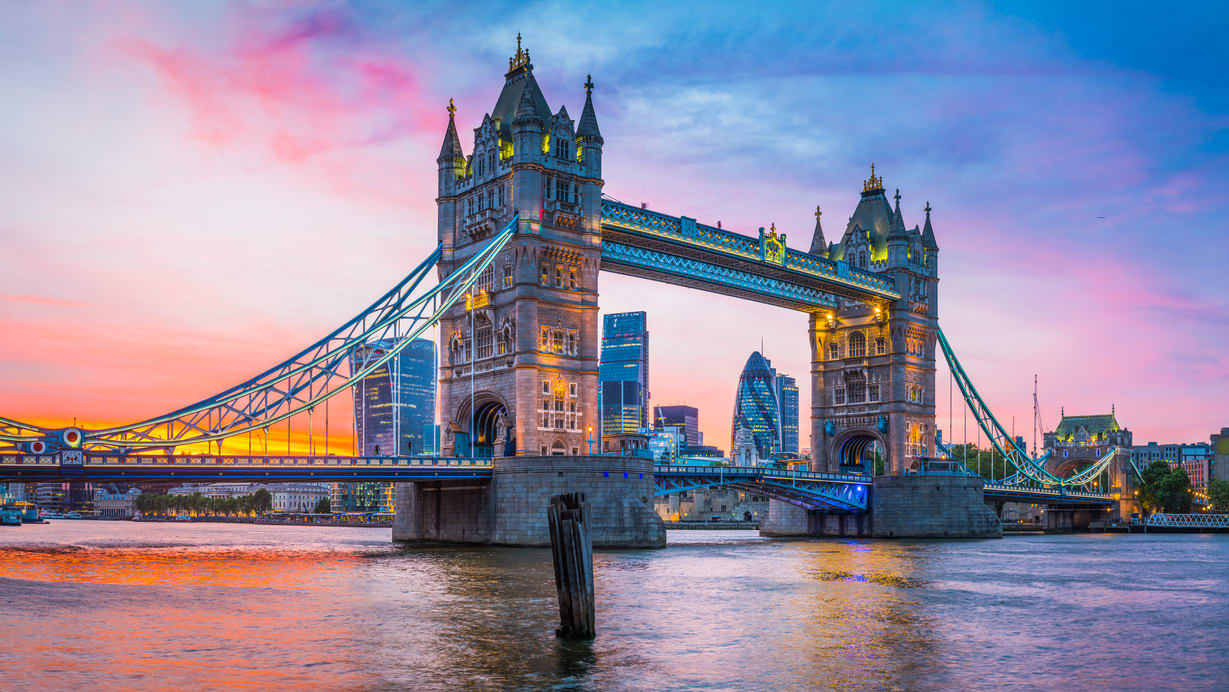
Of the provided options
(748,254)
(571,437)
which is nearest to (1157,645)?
(571,437)

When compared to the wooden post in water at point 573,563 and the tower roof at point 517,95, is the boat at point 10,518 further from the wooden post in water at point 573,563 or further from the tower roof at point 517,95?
the wooden post in water at point 573,563

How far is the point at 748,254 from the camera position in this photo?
84562 millimetres

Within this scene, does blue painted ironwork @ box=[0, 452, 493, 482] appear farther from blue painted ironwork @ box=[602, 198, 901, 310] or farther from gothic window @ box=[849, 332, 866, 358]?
gothic window @ box=[849, 332, 866, 358]

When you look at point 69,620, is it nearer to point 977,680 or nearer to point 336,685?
point 336,685

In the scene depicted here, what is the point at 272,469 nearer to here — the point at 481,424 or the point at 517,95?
the point at 481,424

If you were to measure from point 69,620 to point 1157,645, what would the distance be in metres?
30.6

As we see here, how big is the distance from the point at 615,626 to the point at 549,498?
2959cm

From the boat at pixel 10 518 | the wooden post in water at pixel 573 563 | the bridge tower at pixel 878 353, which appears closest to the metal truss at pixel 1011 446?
the bridge tower at pixel 878 353

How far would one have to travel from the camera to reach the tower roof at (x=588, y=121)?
7338cm

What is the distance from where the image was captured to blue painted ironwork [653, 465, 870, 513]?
77619mm

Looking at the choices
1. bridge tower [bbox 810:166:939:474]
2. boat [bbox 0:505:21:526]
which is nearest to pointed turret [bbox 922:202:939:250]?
bridge tower [bbox 810:166:939:474]

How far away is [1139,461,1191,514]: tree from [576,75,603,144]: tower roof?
11621cm

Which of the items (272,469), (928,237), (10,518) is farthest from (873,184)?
(10,518)

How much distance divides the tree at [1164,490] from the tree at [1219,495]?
1009cm
